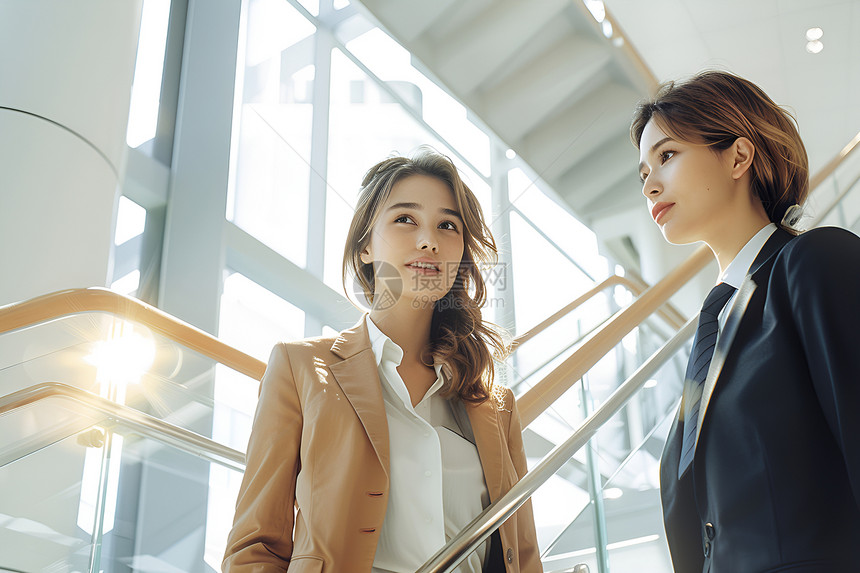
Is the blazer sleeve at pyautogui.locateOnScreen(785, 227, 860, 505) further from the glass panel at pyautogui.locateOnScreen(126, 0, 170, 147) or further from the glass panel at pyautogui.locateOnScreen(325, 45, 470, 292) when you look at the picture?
the glass panel at pyautogui.locateOnScreen(126, 0, 170, 147)

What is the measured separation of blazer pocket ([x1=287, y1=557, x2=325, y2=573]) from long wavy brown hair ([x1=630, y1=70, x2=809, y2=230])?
1107mm

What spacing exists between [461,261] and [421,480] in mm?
585

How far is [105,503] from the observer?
2.41m

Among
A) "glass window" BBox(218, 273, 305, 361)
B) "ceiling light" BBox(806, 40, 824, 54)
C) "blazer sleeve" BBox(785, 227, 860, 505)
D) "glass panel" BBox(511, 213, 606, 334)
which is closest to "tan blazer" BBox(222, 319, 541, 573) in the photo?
"blazer sleeve" BBox(785, 227, 860, 505)

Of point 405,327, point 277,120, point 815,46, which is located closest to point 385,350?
point 405,327

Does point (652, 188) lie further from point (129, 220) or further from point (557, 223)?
point (557, 223)

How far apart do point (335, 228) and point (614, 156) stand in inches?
96.2

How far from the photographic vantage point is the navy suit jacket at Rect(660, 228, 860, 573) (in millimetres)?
1055

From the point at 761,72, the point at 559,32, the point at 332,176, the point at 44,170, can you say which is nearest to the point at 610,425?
the point at 44,170

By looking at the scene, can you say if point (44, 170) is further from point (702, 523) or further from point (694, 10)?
point (694, 10)

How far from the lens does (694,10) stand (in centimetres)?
585

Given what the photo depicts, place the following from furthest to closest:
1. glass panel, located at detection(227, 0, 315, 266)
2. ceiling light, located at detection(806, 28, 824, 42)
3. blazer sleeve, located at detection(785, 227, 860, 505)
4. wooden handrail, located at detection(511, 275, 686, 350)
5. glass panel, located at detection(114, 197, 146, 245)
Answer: ceiling light, located at detection(806, 28, 824, 42) < glass panel, located at detection(227, 0, 315, 266) < glass panel, located at detection(114, 197, 146, 245) < wooden handrail, located at detection(511, 275, 686, 350) < blazer sleeve, located at detection(785, 227, 860, 505)

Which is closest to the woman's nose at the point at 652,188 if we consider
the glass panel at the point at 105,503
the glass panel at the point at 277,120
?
the glass panel at the point at 105,503

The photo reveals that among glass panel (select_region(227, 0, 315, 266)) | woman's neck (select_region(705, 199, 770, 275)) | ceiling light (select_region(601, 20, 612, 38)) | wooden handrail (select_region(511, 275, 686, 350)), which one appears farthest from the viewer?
ceiling light (select_region(601, 20, 612, 38))
